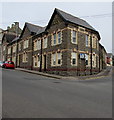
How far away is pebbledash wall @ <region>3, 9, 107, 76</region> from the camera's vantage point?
60.9 ft

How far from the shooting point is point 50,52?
21.3 m

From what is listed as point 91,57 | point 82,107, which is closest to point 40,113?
point 82,107

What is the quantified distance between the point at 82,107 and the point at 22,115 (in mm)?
2348

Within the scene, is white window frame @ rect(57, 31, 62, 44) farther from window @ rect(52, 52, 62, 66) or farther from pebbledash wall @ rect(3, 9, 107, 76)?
window @ rect(52, 52, 62, 66)

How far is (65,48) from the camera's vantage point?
60.4ft

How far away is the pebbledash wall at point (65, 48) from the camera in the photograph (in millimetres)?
18562

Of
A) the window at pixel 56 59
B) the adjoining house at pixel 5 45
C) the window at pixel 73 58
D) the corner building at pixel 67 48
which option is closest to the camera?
the corner building at pixel 67 48

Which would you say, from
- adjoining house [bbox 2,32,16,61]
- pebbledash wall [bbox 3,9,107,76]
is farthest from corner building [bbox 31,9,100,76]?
adjoining house [bbox 2,32,16,61]

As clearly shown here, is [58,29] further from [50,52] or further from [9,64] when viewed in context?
[9,64]

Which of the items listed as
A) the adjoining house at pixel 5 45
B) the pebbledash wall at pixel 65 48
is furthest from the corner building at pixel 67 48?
the adjoining house at pixel 5 45

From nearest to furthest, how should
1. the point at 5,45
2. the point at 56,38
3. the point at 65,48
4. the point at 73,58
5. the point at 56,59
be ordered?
the point at 65,48
the point at 73,58
the point at 56,59
the point at 56,38
the point at 5,45

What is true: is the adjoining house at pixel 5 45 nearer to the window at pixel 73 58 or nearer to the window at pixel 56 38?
the window at pixel 56 38

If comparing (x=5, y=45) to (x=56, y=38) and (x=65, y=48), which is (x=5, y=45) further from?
(x=65, y=48)

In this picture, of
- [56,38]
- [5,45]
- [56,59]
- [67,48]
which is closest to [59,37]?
[56,38]
